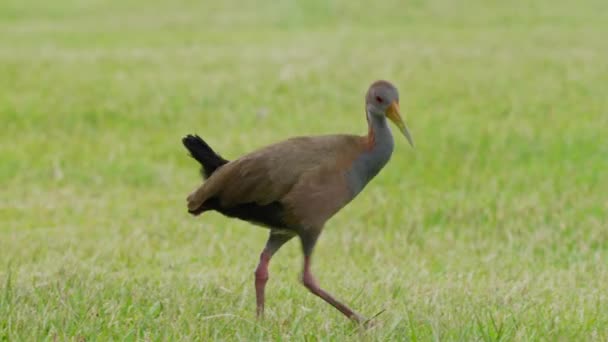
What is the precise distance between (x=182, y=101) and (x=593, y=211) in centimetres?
592

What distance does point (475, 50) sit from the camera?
54.2 feet

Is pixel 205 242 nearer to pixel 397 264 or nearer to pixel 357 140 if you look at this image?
pixel 397 264

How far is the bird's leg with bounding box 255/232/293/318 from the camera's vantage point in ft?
16.2

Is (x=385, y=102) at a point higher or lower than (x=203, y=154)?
higher

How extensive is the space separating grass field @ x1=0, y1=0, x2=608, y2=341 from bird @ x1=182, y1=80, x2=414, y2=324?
1.29 feet

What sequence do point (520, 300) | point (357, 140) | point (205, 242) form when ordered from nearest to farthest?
point (357, 140)
point (520, 300)
point (205, 242)

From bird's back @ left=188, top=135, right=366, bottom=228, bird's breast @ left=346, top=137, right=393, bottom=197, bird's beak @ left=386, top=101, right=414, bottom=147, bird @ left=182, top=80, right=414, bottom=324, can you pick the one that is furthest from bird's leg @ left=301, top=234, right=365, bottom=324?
bird's beak @ left=386, top=101, right=414, bottom=147

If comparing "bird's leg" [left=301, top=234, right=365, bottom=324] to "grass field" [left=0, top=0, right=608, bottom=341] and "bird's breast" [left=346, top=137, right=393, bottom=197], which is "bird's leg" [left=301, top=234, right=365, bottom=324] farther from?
"bird's breast" [left=346, top=137, right=393, bottom=197]

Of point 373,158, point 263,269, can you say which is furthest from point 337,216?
point 373,158

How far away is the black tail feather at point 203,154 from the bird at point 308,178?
25 cm

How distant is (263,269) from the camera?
5.02m

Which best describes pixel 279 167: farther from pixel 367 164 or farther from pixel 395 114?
pixel 395 114

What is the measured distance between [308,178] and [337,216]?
160 inches

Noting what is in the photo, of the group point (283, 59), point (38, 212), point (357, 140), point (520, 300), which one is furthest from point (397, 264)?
point (283, 59)
